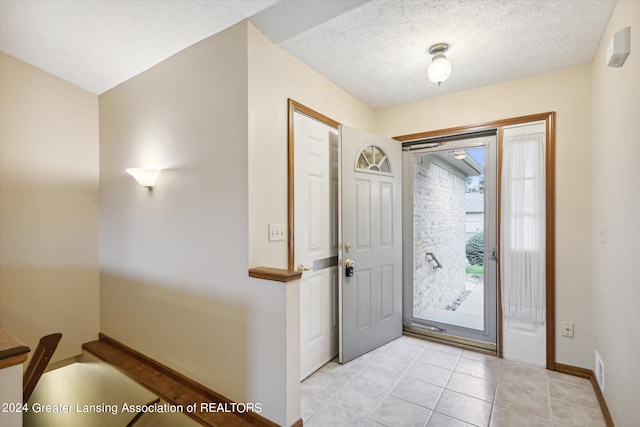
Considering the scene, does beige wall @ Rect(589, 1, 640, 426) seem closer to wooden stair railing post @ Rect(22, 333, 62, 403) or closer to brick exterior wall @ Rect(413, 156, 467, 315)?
brick exterior wall @ Rect(413, 156, 467, 315)

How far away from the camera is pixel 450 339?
2.94 metres

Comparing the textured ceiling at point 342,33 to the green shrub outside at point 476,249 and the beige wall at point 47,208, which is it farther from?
the green shrub outside at point 476,249

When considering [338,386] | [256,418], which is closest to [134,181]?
[256,418]

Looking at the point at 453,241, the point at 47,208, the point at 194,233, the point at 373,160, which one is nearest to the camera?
the point at 194,233

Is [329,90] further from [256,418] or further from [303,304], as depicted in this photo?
[256,418]

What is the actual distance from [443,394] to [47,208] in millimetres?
3737

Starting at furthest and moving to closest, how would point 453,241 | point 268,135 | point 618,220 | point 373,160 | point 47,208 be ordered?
1. point 453,241
2. point 373,160
3. point 47,208
4. point 268,135
5. point 618,220

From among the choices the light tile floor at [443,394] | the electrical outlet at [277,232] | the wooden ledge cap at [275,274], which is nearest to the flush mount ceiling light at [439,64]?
the electrical outlet at [277,232]

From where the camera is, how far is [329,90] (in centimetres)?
264

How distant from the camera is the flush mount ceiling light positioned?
2.08 meters

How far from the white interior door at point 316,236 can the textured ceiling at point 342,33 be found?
24.3 inches

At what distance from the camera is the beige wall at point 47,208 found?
2.49 m

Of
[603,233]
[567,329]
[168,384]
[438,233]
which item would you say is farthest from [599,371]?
[168,384]

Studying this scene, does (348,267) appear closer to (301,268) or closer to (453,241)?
(301,268)
